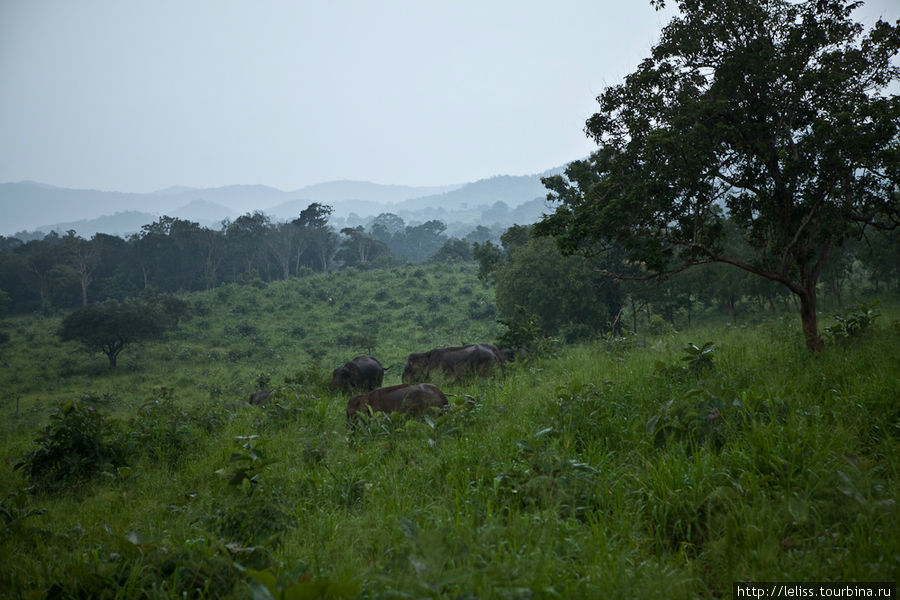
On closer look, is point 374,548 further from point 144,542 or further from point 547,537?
point 144,542

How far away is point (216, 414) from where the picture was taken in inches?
374

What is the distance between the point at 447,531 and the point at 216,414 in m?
7.75

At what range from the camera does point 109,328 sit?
3494 cm

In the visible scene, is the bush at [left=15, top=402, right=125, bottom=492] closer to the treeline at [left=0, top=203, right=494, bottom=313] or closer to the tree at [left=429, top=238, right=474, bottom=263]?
the treeline at [left=0, top=203, right=494, bottom=313]

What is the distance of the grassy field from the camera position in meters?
2.81

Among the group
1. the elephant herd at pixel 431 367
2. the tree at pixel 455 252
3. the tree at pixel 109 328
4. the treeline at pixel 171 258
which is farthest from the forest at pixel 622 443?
Answer: the tree at pixel 455 252

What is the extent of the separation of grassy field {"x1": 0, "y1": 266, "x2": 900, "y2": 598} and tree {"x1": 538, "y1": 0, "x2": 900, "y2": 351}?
5.86 ft

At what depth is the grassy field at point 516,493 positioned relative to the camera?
2807 millimetres

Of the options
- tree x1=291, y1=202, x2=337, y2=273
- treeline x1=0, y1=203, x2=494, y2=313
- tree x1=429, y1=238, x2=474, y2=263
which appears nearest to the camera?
treeline x1=0, y1=203, x2=494, y2=313

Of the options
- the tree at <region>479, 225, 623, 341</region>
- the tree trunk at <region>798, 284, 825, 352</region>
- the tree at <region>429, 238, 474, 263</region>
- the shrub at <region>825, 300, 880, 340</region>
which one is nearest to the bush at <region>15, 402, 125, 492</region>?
the tree trunk at <region>798, 284, 825, 352</region>

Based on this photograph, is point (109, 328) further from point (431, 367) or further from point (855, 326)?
point (855, 326)

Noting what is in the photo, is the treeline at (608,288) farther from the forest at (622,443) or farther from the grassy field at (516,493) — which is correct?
the grassy field at (516,493)

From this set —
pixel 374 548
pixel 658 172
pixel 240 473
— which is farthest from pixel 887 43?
pixel 240 473

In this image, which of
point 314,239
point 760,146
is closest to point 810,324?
point 760,146
